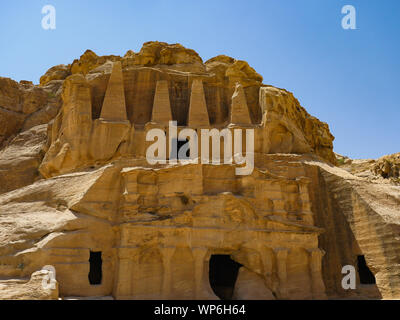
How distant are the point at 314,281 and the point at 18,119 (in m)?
34.6

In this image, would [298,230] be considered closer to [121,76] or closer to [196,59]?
[121,76]

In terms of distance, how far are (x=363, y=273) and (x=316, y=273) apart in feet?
15.7

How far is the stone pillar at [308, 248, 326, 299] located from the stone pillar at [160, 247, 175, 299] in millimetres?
8259

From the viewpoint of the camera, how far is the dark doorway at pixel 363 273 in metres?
25.7

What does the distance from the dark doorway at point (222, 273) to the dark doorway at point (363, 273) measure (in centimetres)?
783

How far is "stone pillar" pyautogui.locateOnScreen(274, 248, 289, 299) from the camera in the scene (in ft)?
73.0

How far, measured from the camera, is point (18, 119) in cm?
4316

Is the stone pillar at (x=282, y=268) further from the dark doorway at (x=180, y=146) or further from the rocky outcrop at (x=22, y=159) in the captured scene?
the rocky outcrop at (x=22, y=159)

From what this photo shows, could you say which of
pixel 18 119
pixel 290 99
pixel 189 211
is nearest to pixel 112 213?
pixel 189 211

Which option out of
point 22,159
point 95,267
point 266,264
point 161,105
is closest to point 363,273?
point 266,264

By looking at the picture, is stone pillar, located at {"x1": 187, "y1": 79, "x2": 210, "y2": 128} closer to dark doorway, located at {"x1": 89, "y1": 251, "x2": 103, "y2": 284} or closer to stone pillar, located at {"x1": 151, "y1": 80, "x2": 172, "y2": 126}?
stone pillar, located at {"x1": 151, "y1": 80, "x2": 172, "y2": 126}

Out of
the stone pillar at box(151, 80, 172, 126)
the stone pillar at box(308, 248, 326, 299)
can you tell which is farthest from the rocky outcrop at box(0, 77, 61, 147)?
the stone pillar at box(308, 248, 326, 299)

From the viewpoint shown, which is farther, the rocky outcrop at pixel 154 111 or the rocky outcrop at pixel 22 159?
the rocky outcrop at pixel 22 159

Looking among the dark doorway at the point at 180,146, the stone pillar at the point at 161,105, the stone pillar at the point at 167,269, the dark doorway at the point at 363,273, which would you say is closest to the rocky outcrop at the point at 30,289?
the stone pillar at the point at 167,269
